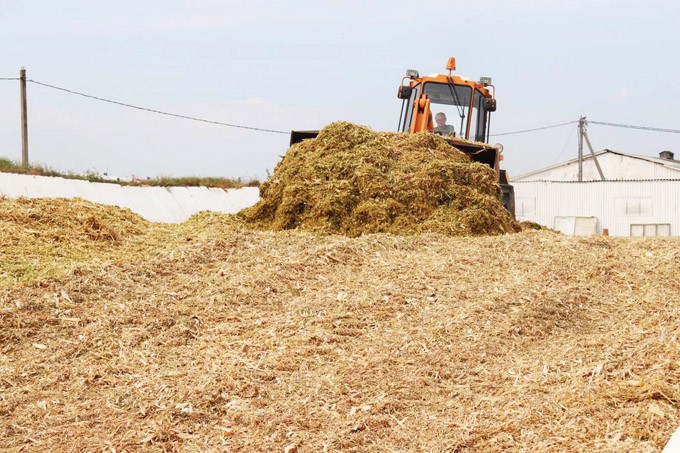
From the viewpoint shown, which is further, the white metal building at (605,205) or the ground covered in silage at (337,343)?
the white metal building at (605,205)

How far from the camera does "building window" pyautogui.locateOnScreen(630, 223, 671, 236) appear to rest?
23688 millimetres

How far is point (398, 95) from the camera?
Answer: 12.0 m

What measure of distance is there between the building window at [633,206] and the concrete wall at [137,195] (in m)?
13.3

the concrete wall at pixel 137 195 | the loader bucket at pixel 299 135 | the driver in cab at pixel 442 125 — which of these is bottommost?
the concrete wall at pixel 137 195

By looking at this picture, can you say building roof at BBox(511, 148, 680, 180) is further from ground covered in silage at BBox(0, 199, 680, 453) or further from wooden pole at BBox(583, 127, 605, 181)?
ground covered in silage at BBox(0, 199, 680, 453)

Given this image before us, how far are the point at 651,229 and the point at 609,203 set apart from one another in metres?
1.53

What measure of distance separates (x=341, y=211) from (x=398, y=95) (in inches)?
145

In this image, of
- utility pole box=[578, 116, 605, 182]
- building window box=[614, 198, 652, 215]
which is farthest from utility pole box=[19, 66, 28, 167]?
utility pole box=[578, 116, 605, 182]

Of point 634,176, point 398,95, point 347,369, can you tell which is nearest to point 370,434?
point 347,369

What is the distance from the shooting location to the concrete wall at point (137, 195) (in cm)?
1274

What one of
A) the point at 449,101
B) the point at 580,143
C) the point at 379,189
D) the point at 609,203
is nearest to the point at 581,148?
the point at 580,143

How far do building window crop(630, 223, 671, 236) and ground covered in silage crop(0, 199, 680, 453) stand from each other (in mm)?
16669

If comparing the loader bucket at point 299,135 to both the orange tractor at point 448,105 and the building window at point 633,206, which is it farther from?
the building window at point 633,206

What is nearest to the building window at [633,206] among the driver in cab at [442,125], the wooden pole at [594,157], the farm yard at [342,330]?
the wooden pole at [594,157]
